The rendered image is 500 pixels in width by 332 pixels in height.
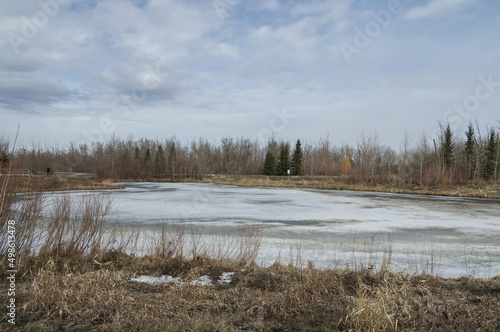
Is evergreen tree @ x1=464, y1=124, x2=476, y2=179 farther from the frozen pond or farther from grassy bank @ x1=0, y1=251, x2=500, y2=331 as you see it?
grassy bank @ x1=0, y1=251, x2=500, y2=331

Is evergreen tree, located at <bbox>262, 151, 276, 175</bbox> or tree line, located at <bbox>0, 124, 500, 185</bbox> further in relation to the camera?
evergreen tree, located at <bbox>262, 151, 276, 175</bbox>

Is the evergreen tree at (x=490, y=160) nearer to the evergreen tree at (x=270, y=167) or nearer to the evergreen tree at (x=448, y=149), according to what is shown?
the evergreen tree at (x=448, y=149)

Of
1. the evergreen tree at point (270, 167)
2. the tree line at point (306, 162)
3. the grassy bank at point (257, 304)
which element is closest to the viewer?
the grassy bank at point (257, 304)

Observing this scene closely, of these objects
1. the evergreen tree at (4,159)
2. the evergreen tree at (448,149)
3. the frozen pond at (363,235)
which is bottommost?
the frozen pond at (363,235)

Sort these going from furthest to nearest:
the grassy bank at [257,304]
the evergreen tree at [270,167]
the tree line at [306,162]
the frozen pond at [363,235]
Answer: the evergreen tree at [270,167]
the tree line at [306,162]
the frozen pond at [363,235]
the grassy bank at [257,304]

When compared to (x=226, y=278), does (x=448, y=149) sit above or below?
above

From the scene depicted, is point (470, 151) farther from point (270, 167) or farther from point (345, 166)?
point (270, 167)

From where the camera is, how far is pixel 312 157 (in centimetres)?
8250

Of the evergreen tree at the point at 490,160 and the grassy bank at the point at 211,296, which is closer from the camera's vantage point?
the grassy bank at the point at 211,296

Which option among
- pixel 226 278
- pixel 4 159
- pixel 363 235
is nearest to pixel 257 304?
pixel 226 278

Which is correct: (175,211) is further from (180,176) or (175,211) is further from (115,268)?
(180,176)

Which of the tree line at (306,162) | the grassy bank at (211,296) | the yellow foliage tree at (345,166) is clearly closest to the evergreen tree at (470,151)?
the tree line at (306,162)

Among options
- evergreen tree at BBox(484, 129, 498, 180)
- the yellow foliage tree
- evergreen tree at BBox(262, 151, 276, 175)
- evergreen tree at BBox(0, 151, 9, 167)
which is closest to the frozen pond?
evergreen tree at BBox(0, 151, 9, 167)

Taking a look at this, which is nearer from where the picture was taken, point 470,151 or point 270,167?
point 470,151
